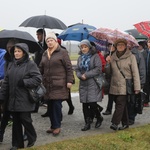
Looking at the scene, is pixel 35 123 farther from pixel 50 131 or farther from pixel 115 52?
pixel 115 52

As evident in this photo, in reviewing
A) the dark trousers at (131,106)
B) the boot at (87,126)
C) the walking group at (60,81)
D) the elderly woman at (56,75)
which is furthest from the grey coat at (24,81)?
the dark trousers at (131,106)

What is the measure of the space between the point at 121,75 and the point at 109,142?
1387 millimetres

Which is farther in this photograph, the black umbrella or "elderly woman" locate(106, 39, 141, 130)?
"elderly woman" locate(106, 39, 141, 130)

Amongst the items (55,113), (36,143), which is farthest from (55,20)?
(36,143)

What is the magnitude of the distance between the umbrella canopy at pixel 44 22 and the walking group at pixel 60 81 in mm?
1818

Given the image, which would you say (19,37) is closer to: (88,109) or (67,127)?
(88,109)

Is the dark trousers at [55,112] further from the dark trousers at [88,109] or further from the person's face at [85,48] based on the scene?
the person's face at [85,48]

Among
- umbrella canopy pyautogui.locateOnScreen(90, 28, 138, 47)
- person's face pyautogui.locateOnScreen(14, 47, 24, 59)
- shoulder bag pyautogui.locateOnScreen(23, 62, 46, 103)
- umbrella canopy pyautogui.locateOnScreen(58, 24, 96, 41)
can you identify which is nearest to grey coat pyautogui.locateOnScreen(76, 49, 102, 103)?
umbrella canopy pyautogui.locateOnScreen(90, 28, 138, 47)

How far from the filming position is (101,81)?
6.16 meters

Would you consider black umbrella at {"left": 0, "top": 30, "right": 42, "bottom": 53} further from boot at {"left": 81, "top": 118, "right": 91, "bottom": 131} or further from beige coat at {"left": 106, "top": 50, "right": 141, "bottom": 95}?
boot at {"left": 81, "top": 118, "right": 91, "bottom": 131}

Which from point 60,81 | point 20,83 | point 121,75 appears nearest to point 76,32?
point 121,75

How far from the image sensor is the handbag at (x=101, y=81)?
240 inches

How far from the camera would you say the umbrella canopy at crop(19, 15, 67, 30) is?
25.4 feet

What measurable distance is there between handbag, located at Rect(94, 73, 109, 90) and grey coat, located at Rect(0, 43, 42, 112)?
→ 5.34 ft
